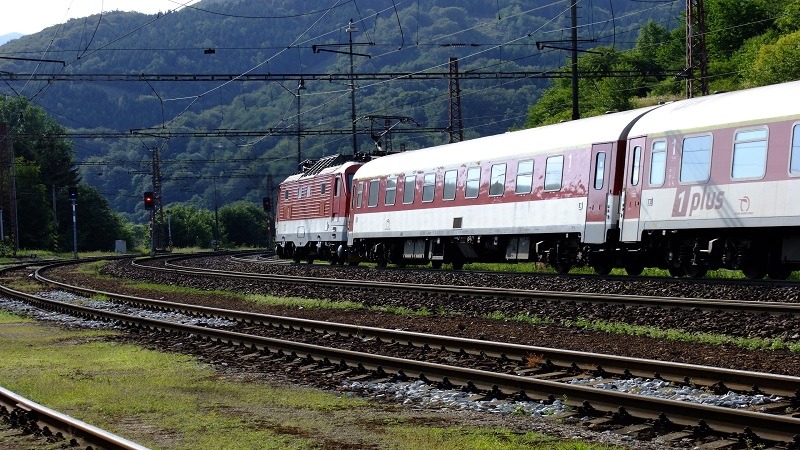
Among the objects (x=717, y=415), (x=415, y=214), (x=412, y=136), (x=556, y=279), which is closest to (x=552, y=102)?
(x=412, y=136)

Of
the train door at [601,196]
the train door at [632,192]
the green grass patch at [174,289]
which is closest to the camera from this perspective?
the train door at [632,192]

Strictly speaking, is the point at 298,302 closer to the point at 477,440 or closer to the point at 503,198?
the point at 503,198

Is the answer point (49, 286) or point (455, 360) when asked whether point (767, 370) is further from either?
point (49, 286)

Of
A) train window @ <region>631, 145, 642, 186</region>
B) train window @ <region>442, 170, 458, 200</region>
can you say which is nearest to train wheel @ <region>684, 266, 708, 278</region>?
train window @ <region>631, 145, 642, 186</region>

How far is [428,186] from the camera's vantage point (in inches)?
1229

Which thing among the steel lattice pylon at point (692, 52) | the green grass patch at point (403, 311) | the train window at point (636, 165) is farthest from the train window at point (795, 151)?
the steel lattice pylon at point (692, 52)

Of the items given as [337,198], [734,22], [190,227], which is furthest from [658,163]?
[190,227]

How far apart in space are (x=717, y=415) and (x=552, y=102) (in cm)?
10085

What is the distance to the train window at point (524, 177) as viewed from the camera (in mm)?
25656

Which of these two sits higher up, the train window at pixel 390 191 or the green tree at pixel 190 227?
the train window at pixel 390 191

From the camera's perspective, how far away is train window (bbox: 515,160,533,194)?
25.7 m

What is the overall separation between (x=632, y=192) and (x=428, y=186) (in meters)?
10.4

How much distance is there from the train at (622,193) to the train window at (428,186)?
2.5 inches

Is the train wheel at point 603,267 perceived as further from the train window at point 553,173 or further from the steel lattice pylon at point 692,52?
the steel lattice pylon at point 692,52
